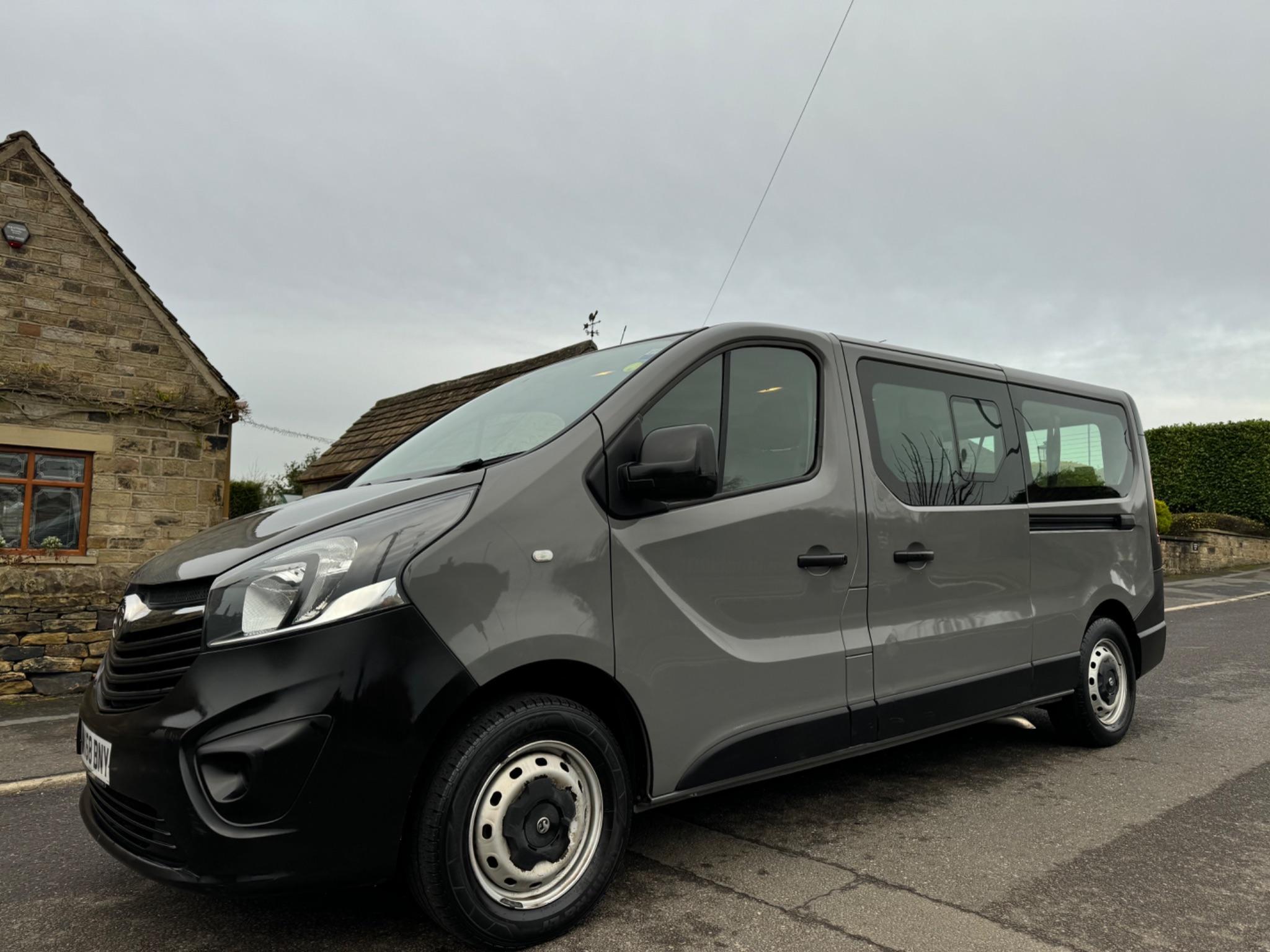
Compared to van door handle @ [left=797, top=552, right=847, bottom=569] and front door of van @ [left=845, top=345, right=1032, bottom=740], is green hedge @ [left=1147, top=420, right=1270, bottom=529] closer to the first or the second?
front door of van @ [left=845, top=345, right=1032, bottom=740]

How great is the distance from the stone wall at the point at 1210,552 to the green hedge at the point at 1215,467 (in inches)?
73.2

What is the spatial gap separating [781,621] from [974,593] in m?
1.31

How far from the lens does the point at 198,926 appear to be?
2820 mm

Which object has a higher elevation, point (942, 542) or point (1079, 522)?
point (1079, 522)

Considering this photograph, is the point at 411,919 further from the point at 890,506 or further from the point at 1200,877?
the point at 1200,877

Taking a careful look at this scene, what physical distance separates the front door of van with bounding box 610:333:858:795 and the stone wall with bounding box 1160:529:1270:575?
22243mm

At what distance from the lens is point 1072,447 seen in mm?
5168

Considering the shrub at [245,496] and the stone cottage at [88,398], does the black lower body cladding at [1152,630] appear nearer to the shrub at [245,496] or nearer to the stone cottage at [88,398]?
the stone cottage at [88,398]

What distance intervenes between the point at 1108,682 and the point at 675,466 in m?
3.69

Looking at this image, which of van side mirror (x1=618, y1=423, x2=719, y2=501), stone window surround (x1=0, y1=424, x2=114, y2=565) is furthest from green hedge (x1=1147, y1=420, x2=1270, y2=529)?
van side mirror (x1=618, y1=423, x2=719, y2=501)

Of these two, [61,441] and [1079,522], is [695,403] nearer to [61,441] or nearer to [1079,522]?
[1079,522]

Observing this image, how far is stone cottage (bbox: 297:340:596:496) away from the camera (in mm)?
15266

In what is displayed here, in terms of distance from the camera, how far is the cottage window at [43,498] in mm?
13508

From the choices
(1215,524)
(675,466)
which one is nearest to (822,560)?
(675,466)
